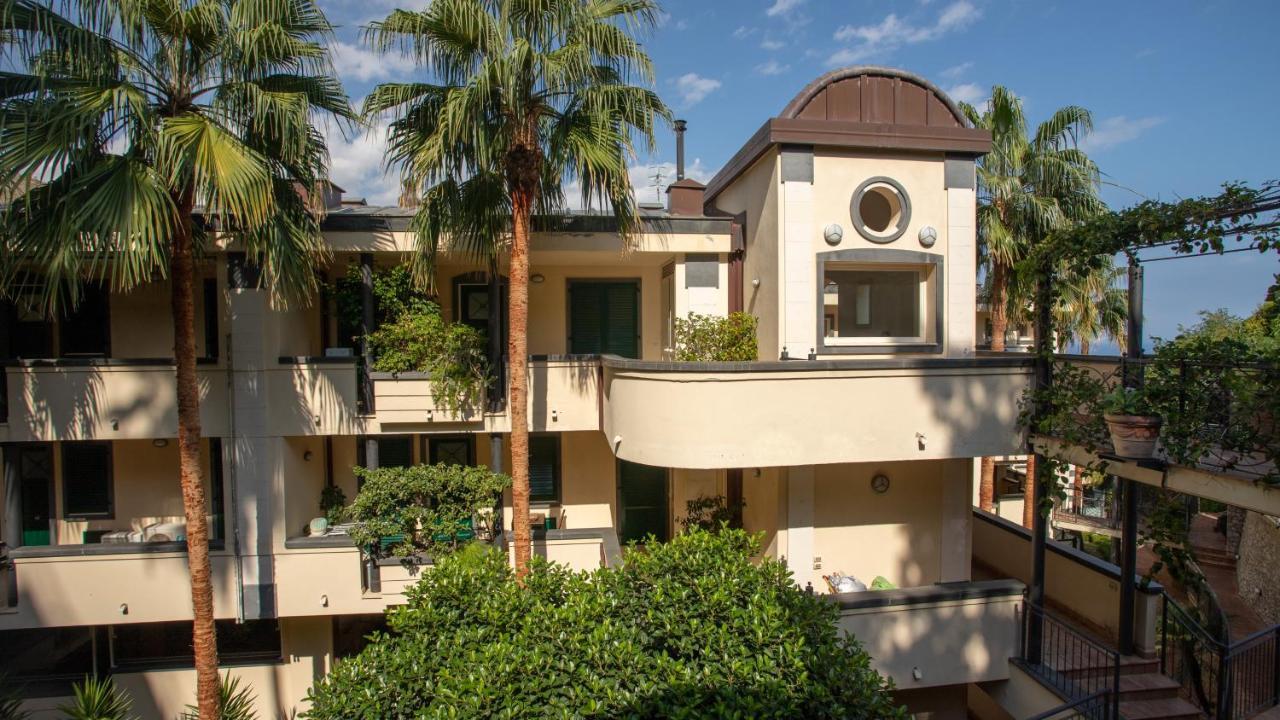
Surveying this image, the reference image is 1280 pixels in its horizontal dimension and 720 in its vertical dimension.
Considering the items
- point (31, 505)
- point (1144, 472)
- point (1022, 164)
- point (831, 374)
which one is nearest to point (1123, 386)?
point (1144, 472)

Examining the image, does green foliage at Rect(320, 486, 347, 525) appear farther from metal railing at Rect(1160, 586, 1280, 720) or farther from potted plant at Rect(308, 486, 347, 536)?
metal railing at Rect(1160, 586, 1280, 720)

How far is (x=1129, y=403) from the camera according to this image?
23.7 ft

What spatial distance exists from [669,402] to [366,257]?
5706 millimetres

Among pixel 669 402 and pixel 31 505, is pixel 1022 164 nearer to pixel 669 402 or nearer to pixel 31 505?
pixel 669 402

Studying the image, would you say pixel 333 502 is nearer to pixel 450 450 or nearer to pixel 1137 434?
pixel 450 450

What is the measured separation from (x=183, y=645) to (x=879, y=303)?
14.0 m

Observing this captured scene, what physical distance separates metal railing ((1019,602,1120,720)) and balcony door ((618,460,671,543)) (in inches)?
252

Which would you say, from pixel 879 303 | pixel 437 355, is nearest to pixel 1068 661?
pixel 879 303

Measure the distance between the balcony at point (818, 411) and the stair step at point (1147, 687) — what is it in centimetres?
325

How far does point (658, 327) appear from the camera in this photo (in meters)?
12.9

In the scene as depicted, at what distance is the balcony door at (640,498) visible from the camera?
1275 centimetres

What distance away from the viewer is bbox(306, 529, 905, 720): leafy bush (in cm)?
466

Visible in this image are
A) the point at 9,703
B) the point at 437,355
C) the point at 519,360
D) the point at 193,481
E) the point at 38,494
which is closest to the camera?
the point at 193,481

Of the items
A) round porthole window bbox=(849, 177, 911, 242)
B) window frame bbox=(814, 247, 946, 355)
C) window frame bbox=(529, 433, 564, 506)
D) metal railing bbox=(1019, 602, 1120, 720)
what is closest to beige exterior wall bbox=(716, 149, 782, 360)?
window frame bbox=(814, 247, 946, 355)
